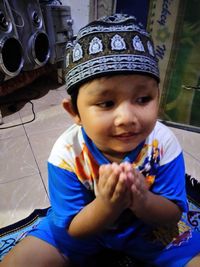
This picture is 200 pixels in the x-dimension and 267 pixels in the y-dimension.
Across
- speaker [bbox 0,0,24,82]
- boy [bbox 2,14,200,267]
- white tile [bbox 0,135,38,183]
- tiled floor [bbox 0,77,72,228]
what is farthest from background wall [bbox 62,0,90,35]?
boy [bbox 2,14,200,267]

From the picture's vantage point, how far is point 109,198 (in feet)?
1.33

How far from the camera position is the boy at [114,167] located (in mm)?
400

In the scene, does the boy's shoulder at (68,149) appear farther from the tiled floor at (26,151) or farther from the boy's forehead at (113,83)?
the tiled floor at (26,151)

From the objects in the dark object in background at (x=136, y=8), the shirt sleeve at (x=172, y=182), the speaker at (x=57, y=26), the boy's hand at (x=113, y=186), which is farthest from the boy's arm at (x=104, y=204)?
the speaker at (x=57, y=26)

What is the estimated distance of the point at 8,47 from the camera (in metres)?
1.46

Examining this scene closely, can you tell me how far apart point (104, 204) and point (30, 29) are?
1.49m

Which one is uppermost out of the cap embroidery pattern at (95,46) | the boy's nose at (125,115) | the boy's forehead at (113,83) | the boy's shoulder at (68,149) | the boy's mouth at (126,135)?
the cap embroidery pattern at (95,46)

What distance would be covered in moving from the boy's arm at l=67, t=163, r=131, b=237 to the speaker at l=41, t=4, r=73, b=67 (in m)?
1.59

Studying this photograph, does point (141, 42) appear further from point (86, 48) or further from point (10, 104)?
→ point (10, 104)

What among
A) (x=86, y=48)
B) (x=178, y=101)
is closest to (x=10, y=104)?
(x=178, y=101)

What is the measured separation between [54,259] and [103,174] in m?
0.28

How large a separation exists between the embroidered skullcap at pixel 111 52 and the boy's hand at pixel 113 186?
151 millimetres

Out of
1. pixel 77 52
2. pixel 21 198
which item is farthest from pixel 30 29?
pixel 77 52

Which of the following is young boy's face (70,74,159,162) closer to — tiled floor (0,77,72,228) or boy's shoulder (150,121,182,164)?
boy's shoulder (150,121,182,164)
